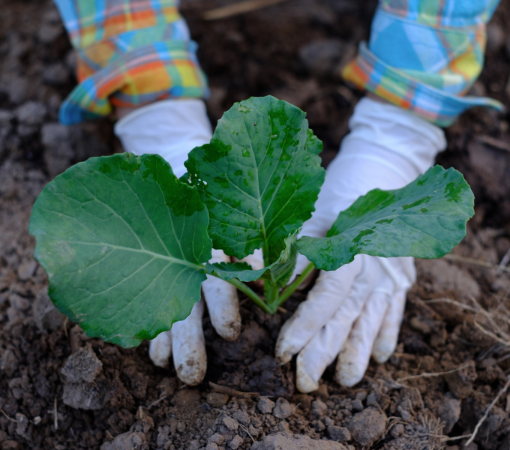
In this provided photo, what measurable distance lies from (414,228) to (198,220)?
0.46 metres

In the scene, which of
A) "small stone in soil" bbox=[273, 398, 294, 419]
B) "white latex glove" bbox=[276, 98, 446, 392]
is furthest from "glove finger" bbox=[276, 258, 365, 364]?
"small stone in soil" bbox=[273, 398, 294, 419]

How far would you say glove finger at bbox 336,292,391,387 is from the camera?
4.24ft

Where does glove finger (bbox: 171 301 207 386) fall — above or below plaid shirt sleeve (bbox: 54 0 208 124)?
below

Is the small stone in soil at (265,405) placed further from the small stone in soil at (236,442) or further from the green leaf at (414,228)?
→ the green leaf at (414,228)

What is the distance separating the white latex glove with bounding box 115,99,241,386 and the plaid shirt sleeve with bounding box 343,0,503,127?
733 mm

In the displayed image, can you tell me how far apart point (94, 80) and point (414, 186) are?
126 centimetres

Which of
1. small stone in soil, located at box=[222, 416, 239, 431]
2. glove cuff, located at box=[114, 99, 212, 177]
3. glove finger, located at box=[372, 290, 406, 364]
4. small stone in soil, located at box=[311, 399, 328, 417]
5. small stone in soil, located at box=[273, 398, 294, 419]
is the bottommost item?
glove finger, located at box=[372, 290, 406, 364]

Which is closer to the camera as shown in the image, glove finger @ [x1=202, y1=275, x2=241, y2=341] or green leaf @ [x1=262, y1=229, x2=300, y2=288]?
green leaf @ [x1=262, y1=229, x2=300, y2=288]

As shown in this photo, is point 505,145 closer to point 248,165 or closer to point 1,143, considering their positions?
point 248,165

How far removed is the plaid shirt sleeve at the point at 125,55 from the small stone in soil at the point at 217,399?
116 cm

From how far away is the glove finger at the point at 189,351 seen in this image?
1.18 m

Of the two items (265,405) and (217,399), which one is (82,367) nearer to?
(217,399)

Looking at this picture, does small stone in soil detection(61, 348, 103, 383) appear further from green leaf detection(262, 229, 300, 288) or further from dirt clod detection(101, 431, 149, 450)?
green leaf detection(262, 229, 300, 288)

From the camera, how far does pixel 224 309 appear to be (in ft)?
3.98
